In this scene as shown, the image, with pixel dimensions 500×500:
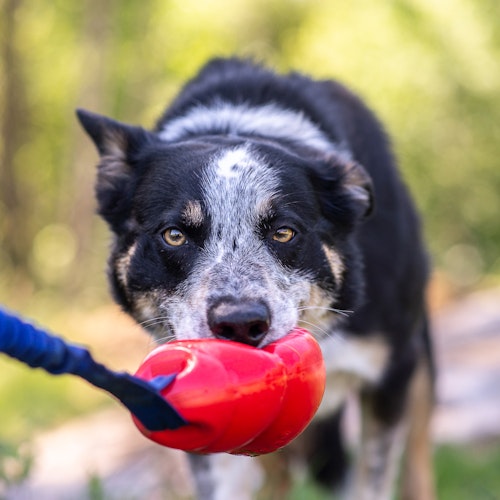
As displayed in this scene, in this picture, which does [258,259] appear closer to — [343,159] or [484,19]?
[343,159]

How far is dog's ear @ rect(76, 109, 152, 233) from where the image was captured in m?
3.73

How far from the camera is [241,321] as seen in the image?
2.75m

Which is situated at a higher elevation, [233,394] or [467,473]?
[233,394]

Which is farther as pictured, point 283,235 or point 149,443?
point 149,443

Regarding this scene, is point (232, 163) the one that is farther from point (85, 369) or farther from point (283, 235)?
point (85, 369)

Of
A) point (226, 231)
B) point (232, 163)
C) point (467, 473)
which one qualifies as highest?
point (232, 163)

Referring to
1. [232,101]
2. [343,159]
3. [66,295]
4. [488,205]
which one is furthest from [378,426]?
[488,205]

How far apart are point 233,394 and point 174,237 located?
1.02 m

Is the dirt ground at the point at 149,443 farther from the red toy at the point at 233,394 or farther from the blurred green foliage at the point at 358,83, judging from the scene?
the blurred green foliage at the point at 358,83

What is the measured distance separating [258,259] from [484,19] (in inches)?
493

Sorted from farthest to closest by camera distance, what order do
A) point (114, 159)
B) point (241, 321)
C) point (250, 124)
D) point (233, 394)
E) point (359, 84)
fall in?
point (359, 84), point (250, 124), point (114, 159), point (241, 321), point (233, 394)

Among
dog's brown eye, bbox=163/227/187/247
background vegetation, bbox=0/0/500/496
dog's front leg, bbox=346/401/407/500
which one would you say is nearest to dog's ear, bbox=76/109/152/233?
dog's brown eye, bbox=163/227/187/247

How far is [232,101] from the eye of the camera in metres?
4.19

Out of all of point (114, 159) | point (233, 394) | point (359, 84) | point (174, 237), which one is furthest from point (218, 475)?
point (359, 84)
